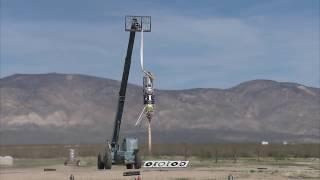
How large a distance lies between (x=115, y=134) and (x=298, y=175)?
15.5 m

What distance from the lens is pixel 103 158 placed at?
57.2 m

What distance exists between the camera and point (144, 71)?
169 feet

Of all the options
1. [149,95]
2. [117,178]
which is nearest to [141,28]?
[149,95]

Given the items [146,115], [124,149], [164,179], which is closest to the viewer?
[164,179]

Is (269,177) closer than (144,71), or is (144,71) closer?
(269,177)

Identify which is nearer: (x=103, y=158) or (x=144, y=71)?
(x=144, y=71)

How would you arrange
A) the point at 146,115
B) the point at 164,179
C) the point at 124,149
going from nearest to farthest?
the point at 164,179 < the point at 146,115 < the point at 124,149

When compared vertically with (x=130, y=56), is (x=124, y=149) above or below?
below

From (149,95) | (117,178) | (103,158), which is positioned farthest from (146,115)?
(103,158)

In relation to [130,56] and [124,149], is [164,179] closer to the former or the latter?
[124,149]

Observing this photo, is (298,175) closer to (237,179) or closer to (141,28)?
(237,179)

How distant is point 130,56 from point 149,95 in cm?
902

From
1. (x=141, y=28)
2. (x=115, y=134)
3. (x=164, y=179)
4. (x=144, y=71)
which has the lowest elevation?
(x=164, y=179)

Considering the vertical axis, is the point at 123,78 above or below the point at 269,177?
above
